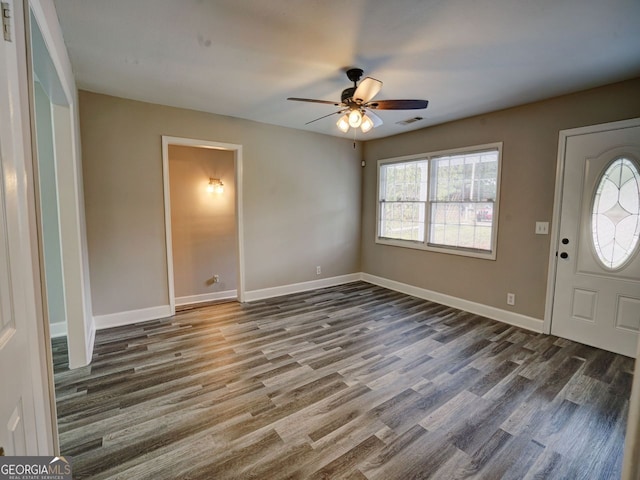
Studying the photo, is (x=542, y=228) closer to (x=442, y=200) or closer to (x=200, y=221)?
(x=442, y=200)

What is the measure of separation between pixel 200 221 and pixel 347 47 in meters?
3.86

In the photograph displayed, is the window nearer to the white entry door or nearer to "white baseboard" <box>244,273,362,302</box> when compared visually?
the white entry door

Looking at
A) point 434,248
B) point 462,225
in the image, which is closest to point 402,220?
point 434,248

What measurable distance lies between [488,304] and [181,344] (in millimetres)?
3745

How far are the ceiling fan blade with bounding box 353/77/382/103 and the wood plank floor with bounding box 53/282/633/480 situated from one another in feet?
7.73

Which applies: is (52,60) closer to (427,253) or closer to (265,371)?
(265,371)

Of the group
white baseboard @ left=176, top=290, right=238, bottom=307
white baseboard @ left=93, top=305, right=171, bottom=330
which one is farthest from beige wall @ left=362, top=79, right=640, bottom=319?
white baseboard @ left=93, top=305, right=171, bottom=330

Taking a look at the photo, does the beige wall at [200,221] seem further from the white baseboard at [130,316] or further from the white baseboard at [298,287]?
the white baseboard at [130,316]

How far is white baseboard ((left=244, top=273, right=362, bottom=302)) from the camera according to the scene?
4488mm

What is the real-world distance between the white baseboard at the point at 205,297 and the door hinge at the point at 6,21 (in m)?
4.41

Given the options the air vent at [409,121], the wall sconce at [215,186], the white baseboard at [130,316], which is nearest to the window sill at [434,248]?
the air vent at [409,121]

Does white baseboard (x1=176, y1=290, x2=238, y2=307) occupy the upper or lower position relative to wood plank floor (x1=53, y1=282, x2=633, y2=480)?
lower

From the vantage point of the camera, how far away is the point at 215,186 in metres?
5.18

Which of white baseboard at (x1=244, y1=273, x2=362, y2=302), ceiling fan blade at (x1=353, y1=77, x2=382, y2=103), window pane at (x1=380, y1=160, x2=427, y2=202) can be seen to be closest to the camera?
ceiling fan blade at (x1=353, y1=77, x2=382, y2=103)
